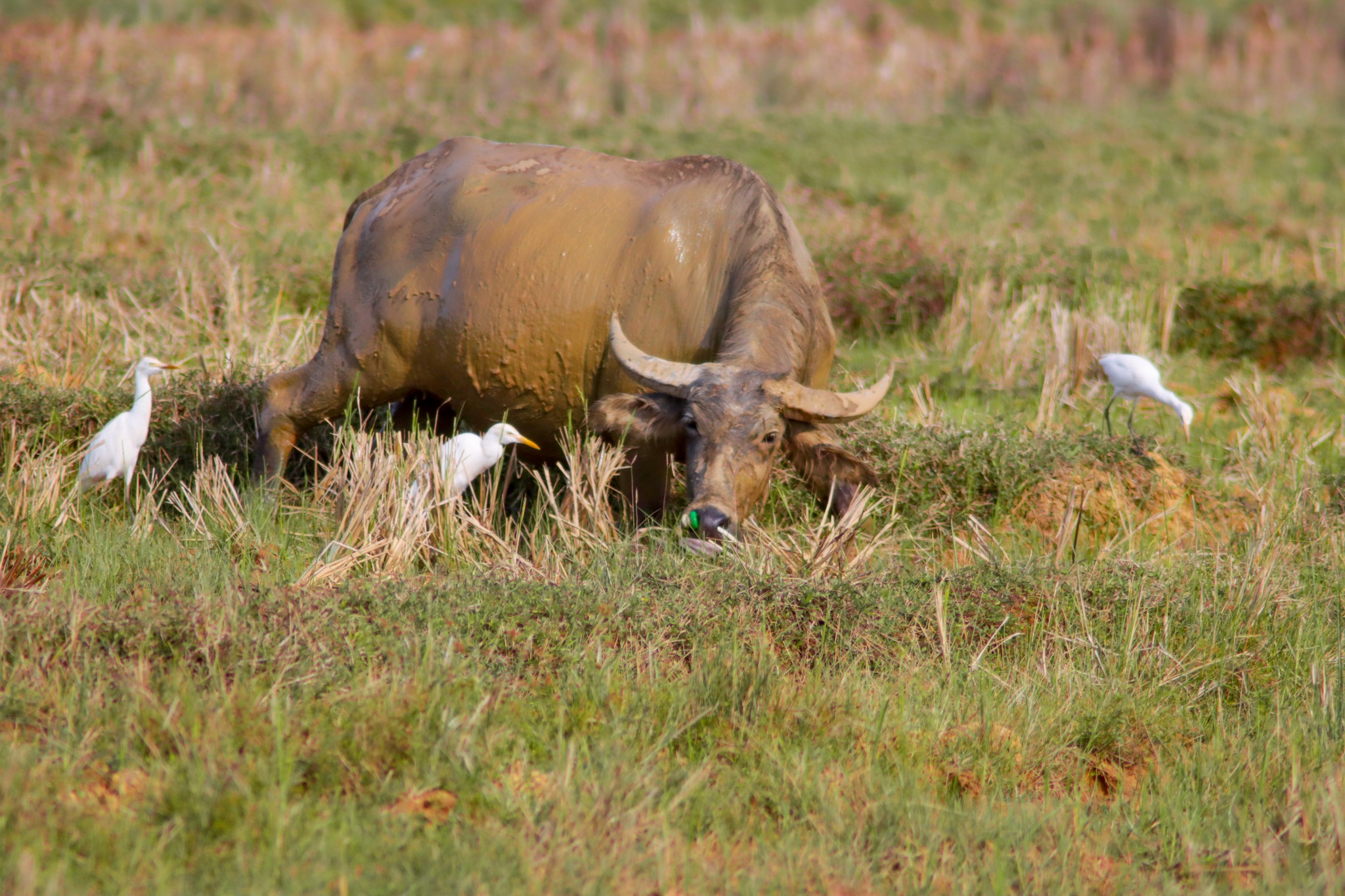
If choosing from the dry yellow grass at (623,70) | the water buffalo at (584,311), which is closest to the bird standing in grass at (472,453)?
the water buffalo at (584,311)

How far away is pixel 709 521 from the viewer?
479 centimetres

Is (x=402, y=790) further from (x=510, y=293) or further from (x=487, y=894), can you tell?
(x=510, y=293)

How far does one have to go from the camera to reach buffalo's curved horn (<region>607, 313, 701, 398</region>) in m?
→ 5.14

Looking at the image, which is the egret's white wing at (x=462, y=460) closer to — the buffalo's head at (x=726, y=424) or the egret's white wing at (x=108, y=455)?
the buffalo's head at (x=726, y=424)

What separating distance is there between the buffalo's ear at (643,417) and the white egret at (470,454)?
0.58m

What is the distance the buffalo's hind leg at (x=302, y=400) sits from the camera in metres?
6.28

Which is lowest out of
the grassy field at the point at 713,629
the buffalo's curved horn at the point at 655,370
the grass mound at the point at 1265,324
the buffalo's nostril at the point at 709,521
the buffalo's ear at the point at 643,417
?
the grass mound at the point at 1265,324

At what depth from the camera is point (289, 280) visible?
347 inches

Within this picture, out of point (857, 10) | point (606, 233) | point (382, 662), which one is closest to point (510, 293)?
point (606, 233)

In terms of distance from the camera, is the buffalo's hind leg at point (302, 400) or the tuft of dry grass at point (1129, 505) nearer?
the tuft of dry grass at point (1129, 505)

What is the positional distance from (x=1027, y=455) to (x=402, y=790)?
3.86 meters

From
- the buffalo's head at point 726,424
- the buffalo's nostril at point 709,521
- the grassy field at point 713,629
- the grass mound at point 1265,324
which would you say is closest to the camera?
the grassy field at point 713,629

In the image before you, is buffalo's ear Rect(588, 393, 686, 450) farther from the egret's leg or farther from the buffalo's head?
the egret's leg

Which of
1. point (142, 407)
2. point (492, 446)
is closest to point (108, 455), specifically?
point (142, 407)
